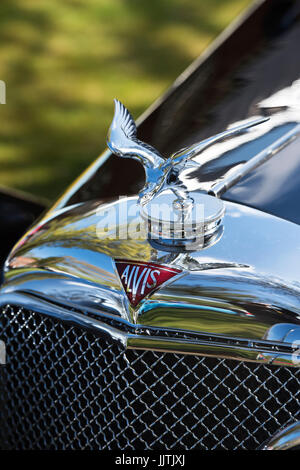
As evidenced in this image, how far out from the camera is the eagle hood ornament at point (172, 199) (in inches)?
61.4

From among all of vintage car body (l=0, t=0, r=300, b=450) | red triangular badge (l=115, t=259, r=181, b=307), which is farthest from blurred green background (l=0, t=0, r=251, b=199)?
red triangular badge (l=115, t=259, r=181, b=307)

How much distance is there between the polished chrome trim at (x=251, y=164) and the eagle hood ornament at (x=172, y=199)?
65 mm

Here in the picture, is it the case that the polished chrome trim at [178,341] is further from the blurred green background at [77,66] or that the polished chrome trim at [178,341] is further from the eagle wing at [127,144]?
the blurred green background at [77,66]

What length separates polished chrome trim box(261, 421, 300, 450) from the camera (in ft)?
4.91

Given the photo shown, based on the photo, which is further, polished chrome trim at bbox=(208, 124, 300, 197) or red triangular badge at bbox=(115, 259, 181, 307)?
polished chrome trim at bbox=(208, 124, 300, 197)

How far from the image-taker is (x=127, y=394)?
1.71m

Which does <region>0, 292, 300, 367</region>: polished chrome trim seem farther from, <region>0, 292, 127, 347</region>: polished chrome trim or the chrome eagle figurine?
the chrome eagle figurine

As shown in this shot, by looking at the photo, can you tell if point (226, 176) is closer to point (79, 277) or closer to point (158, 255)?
point (158, 255)

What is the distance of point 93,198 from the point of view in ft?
6.17

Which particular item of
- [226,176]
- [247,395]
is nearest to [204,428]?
[247,395]

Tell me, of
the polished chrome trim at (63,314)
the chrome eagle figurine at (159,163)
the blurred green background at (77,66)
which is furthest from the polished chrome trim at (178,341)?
the blurred green background at (77,66)

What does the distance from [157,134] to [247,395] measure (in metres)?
0.78

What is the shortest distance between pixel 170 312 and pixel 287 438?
344 millimetres

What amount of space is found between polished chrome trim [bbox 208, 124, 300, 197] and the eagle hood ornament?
0.07 meters
